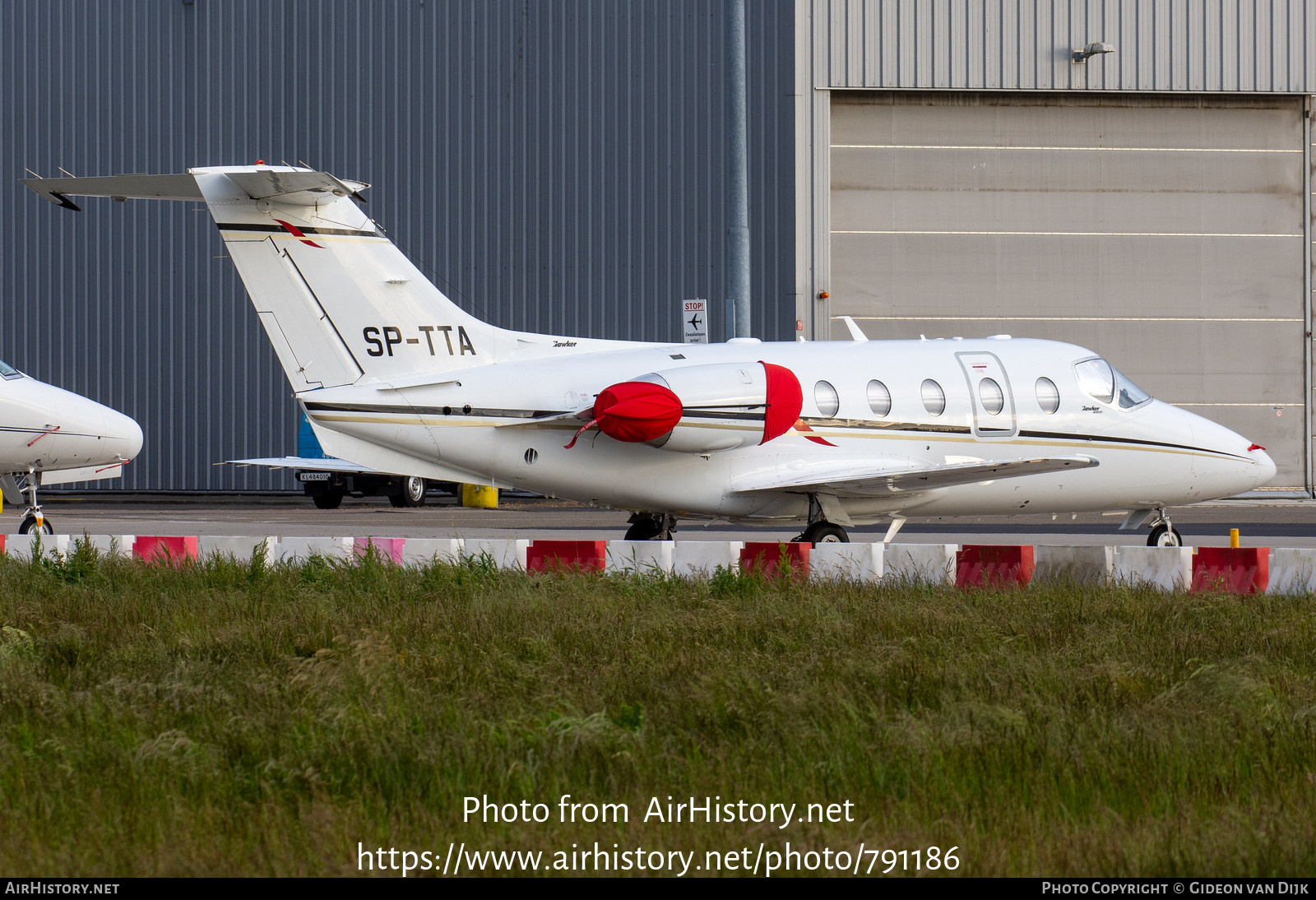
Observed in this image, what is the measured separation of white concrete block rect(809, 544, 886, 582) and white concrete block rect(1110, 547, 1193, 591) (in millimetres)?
1762

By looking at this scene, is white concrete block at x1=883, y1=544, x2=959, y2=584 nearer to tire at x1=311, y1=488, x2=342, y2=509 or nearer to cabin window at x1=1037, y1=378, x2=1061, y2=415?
cabin window at x1=1037, y1=378, x2=1061, y2=415

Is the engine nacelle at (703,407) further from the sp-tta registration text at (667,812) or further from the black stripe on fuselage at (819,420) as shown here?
the sp-tta registration text at (667,812)

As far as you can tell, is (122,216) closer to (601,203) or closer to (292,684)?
(601,203)

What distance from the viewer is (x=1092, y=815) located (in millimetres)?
3928

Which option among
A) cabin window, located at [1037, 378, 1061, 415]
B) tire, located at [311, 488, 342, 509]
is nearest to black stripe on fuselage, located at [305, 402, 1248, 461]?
cabin window, located at [1037, 378, 1061, 415]

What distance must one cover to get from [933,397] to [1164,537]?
325 cm

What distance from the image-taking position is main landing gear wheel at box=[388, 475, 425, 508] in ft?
87.7

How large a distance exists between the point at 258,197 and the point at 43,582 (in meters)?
4.11

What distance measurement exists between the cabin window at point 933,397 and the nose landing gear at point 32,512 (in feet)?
31.7

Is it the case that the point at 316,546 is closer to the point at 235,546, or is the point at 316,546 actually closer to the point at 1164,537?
the point at 235,546

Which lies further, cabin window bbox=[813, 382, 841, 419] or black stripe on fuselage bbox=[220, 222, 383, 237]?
cabin window bbox=[813, 382, 841, 419]

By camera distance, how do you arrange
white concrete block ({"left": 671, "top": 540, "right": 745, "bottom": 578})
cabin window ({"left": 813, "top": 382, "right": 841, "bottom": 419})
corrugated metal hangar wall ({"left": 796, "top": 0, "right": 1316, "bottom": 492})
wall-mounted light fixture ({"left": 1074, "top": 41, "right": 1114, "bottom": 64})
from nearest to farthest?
white concrete block ({"left": 671, "top": 540, "right": 745, "bottom": 578}) < cabin window ({"left": 813, "top": 382, "right": 841, "bottom": 419}) < wall-mounted light fixture ({"left": 1074, "top": 41, "right": 1114, "bottom": 64}) < corrugated metal hangar wall ({"left": 796, "top": 0, "right": 1316, "bottom": 492})

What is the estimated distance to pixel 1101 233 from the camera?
2981cm
